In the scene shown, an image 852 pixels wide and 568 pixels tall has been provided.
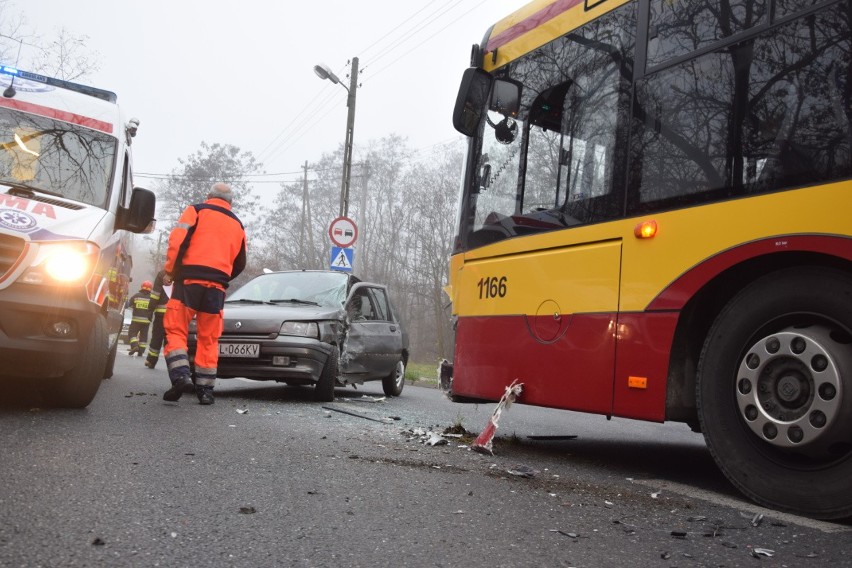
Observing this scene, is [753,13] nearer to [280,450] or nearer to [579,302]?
[579,302]

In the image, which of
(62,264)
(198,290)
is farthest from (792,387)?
(198,290)

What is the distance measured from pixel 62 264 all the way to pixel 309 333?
3.25 m

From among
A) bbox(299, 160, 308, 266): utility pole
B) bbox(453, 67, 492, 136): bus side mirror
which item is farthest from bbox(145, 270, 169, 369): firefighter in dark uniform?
bbox(299, 160, 308, 266): utility pole

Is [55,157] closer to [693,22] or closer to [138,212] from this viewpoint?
[138,212]

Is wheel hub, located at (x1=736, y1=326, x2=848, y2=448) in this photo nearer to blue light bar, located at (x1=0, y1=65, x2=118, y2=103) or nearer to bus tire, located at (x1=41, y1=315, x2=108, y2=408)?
bus tire, located at (x1=41, y1=315, x2=108, y2=408)

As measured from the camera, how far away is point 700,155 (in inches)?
161

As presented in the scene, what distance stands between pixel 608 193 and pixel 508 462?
180 cm

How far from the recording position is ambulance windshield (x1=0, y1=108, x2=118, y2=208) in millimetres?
5875

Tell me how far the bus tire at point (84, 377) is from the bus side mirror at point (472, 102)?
3126 mm

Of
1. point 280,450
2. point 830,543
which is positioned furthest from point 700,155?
point 280,450

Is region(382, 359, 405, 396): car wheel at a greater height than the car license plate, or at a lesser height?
lesser

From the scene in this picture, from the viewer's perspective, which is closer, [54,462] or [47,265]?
[54,462]

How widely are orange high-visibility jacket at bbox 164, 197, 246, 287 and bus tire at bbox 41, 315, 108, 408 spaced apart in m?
1.27

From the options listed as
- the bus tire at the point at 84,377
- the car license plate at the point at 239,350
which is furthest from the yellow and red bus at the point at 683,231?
the car license plate at the point at 239,350
